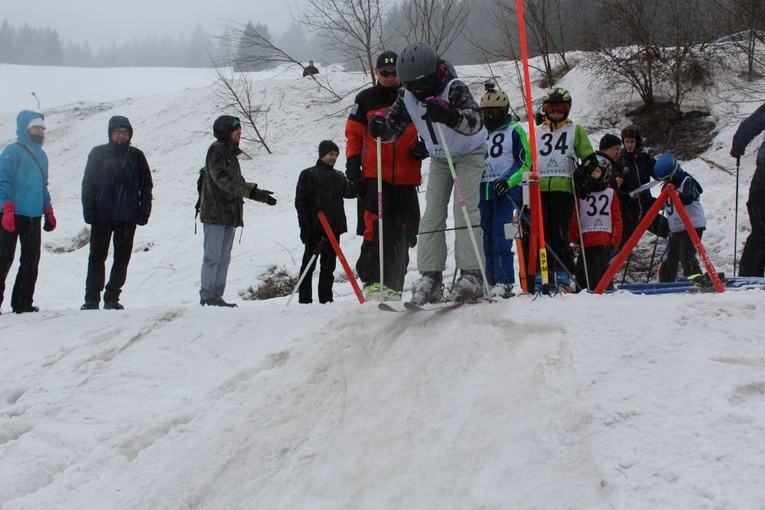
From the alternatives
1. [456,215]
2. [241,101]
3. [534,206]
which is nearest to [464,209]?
[456,215]

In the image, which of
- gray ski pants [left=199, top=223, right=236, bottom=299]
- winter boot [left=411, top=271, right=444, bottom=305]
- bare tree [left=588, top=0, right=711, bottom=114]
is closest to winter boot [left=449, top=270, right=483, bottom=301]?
winter boot [left=411, top=271, right=444, bottom=305]

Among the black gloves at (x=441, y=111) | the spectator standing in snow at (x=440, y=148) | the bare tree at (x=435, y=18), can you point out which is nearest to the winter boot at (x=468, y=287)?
the spectator standing in snow at (x=440, y=148)

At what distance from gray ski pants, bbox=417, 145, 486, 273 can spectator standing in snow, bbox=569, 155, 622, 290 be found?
75.7 inches

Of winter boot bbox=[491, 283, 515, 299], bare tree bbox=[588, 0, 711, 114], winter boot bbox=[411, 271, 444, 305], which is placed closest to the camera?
winter boot bbox=[411, 271, 444, 305]

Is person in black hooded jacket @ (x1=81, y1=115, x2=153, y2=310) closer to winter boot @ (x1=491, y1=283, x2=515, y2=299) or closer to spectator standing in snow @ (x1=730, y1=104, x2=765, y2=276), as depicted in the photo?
winter boot @ (x1=491, y1=283, x2=515, y2=299)

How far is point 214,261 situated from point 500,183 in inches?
113

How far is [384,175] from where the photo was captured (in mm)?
5254

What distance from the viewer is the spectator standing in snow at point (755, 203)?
17.7 feet

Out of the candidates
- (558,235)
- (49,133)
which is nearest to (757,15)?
(558,235)

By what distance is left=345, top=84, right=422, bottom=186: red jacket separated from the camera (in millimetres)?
5223

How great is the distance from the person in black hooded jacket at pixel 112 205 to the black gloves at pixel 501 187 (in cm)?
344

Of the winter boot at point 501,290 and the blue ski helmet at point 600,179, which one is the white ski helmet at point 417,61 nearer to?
the winter boot at point 501,290

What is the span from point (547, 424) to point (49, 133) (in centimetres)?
3364

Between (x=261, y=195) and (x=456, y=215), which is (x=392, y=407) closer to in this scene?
(x=456, y=215)
